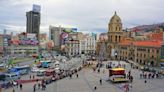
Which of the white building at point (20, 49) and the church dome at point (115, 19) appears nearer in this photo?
the church dome at point (115, 19)

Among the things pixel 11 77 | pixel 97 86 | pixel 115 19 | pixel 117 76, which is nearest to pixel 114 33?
pixel 115 19

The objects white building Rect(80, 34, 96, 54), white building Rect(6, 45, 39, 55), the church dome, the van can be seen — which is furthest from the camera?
white building Rect(80, 34, 96, 54)

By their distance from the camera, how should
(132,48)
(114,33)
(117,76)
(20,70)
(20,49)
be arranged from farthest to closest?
1. (20,49)
2. (114,33)
3. (132,48)
4. (20,70)
5. (117,76)

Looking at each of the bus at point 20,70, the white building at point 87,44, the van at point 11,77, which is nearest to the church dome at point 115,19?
the bus at point 20,70

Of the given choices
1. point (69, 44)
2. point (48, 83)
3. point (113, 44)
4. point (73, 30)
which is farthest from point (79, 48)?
point (48, 83)

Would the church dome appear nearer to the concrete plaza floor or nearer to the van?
the van

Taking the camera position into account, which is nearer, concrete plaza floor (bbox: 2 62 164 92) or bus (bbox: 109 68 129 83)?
concrete plaza floor (bbox: 2 62 164 92)

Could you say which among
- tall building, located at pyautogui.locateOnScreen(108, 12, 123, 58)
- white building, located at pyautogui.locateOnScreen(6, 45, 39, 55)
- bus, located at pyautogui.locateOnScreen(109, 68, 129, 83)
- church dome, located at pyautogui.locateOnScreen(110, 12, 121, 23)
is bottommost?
white building, located at pyautogui.locateOnScreen(6, 45, 39, 55)

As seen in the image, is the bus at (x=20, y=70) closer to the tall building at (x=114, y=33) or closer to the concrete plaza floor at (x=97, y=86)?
the concrete plaza floor at (x=97, y=86)

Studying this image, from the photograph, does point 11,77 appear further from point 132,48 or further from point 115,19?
point 115,19

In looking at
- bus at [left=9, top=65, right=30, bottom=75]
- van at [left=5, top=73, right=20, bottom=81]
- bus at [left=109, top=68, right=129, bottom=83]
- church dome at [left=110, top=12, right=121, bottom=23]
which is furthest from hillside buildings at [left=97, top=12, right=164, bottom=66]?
van at [left=5, top=73, right=20, bottom=81]

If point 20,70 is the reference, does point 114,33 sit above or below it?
above

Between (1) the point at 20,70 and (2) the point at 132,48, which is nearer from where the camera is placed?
(1) the point at 20,70

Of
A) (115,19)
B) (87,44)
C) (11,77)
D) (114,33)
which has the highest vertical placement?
(115,19)
